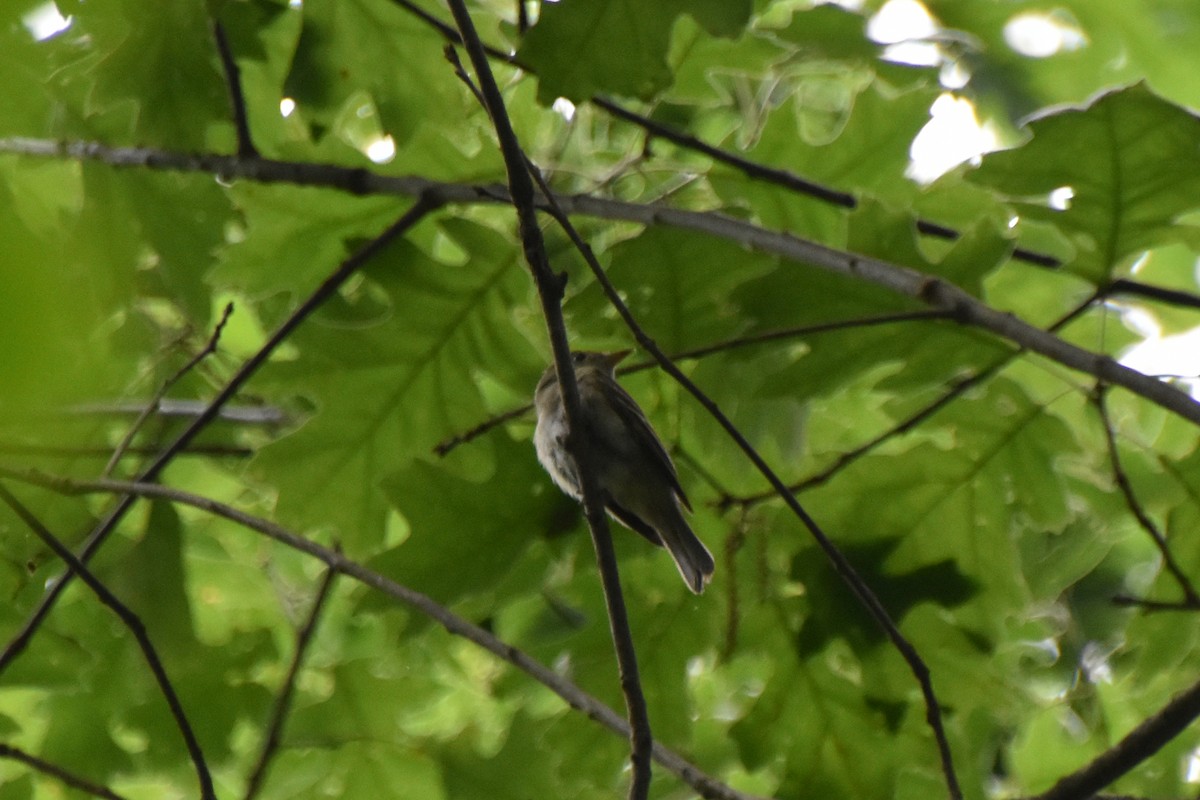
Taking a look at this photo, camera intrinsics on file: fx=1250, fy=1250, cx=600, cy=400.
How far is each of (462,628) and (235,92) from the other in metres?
1.55

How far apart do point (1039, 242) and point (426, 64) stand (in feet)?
7.08

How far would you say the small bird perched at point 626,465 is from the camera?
3.60 metres

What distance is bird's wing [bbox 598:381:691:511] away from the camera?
3.46 metres

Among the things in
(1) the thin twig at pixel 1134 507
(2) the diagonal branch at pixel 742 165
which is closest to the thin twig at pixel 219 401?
(2) the diagonal branch at pixel 742 165

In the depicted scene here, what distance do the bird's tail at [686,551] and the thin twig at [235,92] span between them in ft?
5.15

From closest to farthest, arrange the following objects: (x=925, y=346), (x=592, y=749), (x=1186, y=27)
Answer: (x=925, y=346), (x=592, y=749), (x=1186, y=27)

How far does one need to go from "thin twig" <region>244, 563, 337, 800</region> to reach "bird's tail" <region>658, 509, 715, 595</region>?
3.20 ft

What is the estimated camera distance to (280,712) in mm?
3633

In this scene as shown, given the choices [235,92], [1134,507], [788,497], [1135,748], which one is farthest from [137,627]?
[1134,507]

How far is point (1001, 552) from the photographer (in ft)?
11.2

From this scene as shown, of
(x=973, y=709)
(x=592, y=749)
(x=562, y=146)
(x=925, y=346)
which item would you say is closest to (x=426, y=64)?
(x=562, y=146)

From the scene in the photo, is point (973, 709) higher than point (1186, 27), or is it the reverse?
point (1186, 27)

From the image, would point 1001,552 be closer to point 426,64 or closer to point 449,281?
point 449,281

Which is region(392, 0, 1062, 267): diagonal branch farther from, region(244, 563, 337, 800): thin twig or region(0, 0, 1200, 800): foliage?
region(244, 563, 337, 800): thin twig
